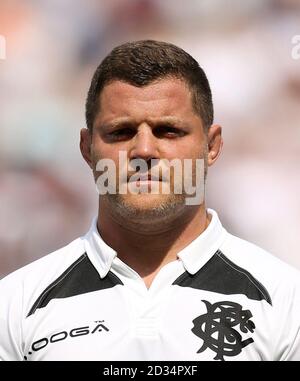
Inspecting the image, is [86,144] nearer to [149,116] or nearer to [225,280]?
[149,116]

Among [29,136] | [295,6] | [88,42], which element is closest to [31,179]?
[29,136]

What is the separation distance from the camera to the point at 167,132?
1297mm

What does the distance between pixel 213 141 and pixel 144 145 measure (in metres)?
0.25

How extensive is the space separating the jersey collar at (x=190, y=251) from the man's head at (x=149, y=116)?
9cm

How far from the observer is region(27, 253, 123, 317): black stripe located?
1.35 m

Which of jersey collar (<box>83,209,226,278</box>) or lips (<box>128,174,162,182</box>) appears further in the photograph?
jersey collar (<box>83,209,226,278</box>)

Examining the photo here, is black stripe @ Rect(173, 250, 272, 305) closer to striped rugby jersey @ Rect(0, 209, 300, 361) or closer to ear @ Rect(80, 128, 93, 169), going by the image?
striped rugby jersey @ Rect(0, 209, 300, 361)

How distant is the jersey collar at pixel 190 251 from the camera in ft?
4.47

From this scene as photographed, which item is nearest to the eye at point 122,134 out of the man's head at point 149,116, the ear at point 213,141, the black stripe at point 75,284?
the man's head at point 149,116

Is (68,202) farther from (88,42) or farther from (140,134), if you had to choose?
(140,134)

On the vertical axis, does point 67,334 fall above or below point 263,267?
below

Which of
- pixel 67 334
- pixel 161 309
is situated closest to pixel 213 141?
pixel 161 309

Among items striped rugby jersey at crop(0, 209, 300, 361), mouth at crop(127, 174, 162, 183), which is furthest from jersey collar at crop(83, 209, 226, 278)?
mouth at crop(127, 174, 162, 183)

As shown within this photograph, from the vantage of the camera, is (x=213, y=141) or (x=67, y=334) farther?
(x=213, y=141)
